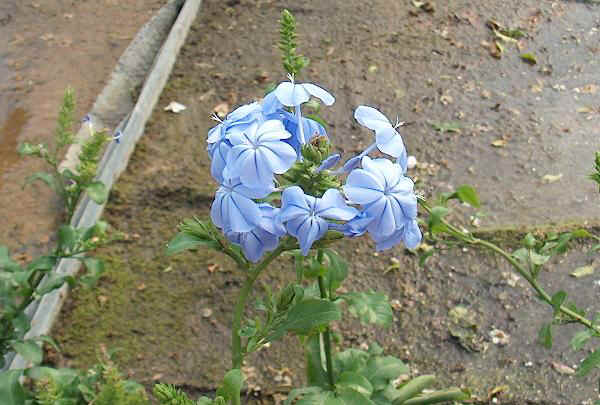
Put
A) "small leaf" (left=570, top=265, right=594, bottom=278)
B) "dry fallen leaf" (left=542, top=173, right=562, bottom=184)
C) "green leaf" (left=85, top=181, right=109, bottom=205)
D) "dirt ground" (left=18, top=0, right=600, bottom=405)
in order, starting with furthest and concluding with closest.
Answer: "dry fallen leaf" (left=542, top=173, right=562, bottom=184), "small leaf" (left=570, top=265, right=594, bottom=278), "dirt ground" (left=18, top=0, right=600, bottom=405), "green leaf" (left=85, top=181, right=109, bottom=205)

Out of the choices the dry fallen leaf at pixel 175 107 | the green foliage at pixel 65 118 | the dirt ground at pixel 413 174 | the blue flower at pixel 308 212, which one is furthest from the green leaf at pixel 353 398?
the dry fallen leaf at pixel 175 107

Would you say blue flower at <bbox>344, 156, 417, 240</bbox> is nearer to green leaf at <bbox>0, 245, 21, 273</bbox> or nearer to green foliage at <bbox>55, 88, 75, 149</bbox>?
green foliage at <bbox>55, 88, 75, 149</bbox>

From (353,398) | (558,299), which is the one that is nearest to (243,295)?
(353,398)

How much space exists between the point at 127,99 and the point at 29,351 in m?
2.42

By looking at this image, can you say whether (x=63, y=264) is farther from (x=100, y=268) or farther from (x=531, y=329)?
(x=531, y=329)

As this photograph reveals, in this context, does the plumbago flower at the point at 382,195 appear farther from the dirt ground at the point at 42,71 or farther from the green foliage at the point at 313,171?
the dirt ground at the point at 42,71

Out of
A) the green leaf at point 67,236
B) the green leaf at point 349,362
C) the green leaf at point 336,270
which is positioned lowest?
the green leaf at point 349,362

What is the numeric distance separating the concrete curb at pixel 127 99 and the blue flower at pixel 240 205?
2.04 meters

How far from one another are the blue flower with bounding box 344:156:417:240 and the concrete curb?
218cm

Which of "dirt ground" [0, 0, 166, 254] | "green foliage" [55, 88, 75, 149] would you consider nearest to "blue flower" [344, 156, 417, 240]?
"green foliage" [55, 88, 75, 149]

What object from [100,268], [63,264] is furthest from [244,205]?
[63,264]

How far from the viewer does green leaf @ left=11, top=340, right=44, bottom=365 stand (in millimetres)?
2596

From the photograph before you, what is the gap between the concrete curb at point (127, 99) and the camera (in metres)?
3.46

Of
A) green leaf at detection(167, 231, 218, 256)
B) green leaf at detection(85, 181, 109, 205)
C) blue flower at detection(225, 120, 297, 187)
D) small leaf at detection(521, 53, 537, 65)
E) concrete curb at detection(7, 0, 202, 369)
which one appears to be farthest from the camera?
small leaf at detection(521, 53, 537, 65)
